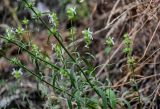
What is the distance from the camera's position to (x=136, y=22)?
119 inches

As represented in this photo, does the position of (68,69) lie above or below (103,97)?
above

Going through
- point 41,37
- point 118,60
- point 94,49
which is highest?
point 41,37

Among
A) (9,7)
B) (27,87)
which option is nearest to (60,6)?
(9,7)

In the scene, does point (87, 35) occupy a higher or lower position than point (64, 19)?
lower

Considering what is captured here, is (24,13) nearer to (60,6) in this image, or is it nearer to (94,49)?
(60,6)

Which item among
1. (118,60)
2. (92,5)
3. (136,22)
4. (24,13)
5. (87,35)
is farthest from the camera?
(24,13)

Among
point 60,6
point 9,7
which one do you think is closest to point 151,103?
point 60,6

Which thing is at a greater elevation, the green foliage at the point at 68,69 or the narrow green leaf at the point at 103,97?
the green foliage at the point at 68,69

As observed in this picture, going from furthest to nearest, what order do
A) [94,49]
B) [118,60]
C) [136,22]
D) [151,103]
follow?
[94,49]
[118,60]
[136,22]
[151,103]

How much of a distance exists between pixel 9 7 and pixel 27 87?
3.80ft

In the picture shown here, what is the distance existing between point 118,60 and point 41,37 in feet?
3.21

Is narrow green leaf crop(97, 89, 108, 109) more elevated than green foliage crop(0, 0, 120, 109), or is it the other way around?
green foliage crop(0, 0, 120, 109)

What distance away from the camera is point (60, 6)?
4043 millimetres

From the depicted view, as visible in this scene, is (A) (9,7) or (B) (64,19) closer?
(B) (64,19)
